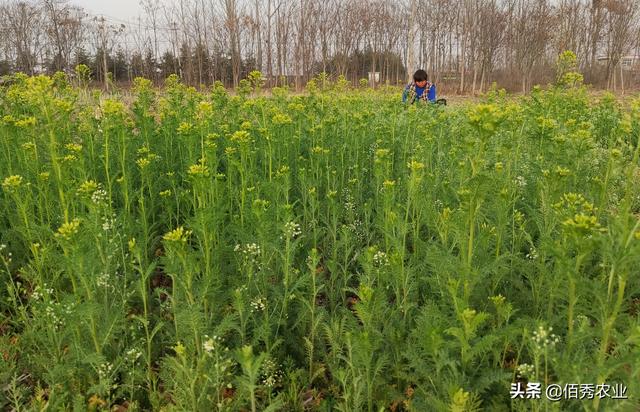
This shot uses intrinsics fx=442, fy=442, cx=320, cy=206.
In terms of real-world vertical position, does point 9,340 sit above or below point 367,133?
below

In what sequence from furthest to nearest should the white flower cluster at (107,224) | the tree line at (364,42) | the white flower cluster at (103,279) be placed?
the tree line at (364,42) → the white flower cluster at (107,224) → the white flower cluster at (103,279)

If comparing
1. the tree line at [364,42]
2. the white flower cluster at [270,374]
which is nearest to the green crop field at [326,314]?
the white flower cluster at [270,374]

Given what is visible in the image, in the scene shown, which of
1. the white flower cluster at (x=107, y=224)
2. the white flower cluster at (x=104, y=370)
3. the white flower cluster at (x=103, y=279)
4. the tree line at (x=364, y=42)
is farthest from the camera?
the tree line at (x=364, y=42)

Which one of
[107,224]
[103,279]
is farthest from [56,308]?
[107,224]

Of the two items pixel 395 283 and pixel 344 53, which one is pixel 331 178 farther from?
pixel 344 53

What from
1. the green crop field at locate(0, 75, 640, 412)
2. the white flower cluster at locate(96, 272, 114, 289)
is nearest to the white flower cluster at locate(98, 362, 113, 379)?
the green crop field at locate(0, 75, 640, 412)

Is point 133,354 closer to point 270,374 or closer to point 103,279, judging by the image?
point 103,279

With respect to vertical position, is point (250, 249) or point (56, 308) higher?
point (250, 249)

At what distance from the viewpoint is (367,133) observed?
21.0 ft

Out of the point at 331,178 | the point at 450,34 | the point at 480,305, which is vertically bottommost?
the point at 480,305

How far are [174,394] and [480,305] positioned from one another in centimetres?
183

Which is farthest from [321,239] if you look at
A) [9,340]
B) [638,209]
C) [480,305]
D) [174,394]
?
[638,209]

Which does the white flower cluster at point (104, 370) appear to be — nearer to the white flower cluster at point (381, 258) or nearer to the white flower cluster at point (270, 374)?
the white flower cluster at point (270, 374)

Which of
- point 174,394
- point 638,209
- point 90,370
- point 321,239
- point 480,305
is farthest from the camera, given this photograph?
point 638,209
